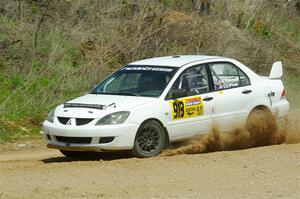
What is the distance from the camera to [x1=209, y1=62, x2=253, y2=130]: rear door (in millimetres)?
11805

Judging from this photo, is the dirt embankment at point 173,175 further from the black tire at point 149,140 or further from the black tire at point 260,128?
the black tire at point 260,128

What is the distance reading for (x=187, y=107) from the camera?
444 inches

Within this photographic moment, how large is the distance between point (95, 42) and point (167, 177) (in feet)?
32.5

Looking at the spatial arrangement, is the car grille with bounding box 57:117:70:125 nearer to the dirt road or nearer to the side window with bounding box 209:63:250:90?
the dirt road

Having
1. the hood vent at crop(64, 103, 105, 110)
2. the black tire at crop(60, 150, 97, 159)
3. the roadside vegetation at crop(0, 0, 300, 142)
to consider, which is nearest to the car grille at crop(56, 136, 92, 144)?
the hood vent at crop(64, 103, 105, 110)

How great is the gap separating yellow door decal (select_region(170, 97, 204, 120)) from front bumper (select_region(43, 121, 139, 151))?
0.80 metres

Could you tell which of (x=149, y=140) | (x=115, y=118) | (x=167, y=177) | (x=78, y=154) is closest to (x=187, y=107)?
(x=149, y=140)

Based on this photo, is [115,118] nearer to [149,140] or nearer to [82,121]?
[82,121]

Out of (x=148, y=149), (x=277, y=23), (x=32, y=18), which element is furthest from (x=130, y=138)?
(x=277, y=23)

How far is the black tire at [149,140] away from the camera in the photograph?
1070 cm

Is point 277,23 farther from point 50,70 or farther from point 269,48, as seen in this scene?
point 50,70

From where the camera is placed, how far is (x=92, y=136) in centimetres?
1045

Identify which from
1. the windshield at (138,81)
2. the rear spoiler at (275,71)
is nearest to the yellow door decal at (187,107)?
the windshield at (138,81)

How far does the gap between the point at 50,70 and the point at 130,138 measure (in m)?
6.76
